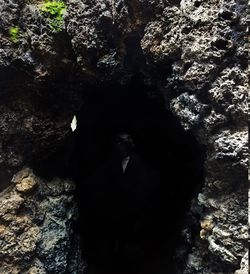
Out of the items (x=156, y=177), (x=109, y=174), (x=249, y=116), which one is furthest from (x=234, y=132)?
(x=109, y=174)

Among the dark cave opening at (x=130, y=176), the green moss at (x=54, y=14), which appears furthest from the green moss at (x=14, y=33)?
the dark cave opening at (x=130, y=176)

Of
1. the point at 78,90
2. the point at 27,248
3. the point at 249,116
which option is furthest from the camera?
the point at 78,90

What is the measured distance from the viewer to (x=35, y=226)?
119 inches

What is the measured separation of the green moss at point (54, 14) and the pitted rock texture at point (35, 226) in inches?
51.8

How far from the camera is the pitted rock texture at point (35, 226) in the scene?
2.91m

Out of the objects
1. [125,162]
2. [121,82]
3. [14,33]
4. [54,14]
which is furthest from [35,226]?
[54,14]

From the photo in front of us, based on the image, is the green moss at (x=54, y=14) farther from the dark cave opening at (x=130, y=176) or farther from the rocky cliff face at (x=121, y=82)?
the dark cave opening at (x=130, y=176)

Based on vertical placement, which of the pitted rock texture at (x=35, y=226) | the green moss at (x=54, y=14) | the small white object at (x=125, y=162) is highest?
the green moss at (x=54, y=14)

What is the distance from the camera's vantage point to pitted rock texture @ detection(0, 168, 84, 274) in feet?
9.53

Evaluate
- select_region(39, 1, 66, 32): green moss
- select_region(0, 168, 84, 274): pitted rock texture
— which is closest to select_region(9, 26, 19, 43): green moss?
select_region(39, 1, 66, 32): green moss

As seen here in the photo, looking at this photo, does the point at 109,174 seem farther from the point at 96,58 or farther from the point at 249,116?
the point at 249,116

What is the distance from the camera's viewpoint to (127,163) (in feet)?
12.7

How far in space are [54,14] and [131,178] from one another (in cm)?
211

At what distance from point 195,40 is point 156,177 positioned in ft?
6.34
